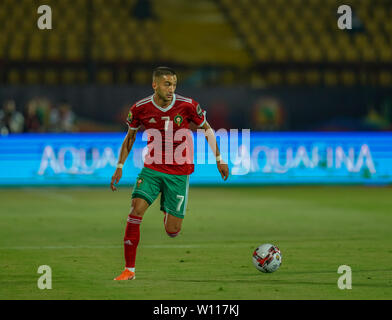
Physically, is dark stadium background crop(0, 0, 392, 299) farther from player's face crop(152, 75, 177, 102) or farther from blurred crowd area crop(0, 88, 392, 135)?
player's face crop(152, 75, 177, 102)

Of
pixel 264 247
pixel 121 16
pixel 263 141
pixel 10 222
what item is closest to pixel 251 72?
pixel 121 16

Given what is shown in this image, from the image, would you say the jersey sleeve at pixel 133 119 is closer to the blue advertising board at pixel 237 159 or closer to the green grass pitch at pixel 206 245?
the green grass pitch at pixel 206 245

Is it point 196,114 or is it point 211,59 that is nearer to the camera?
point 196,114

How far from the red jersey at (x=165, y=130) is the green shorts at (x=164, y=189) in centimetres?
8

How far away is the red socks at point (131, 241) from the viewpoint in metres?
9.12

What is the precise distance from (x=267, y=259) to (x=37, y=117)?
56.9 feet

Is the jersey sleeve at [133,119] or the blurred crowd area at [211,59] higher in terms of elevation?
the blurred crowd area at [211,59]

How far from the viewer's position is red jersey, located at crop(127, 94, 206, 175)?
9.62m

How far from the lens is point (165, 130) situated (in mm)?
9609

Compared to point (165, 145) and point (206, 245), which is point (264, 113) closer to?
point (206, 245)

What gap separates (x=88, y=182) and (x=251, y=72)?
33.5ft

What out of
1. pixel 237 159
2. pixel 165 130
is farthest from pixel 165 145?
pixel 237 159

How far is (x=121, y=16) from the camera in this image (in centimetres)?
3194

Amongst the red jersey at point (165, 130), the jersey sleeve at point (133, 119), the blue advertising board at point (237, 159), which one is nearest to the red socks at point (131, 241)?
the red jersey at point (165, 130)
